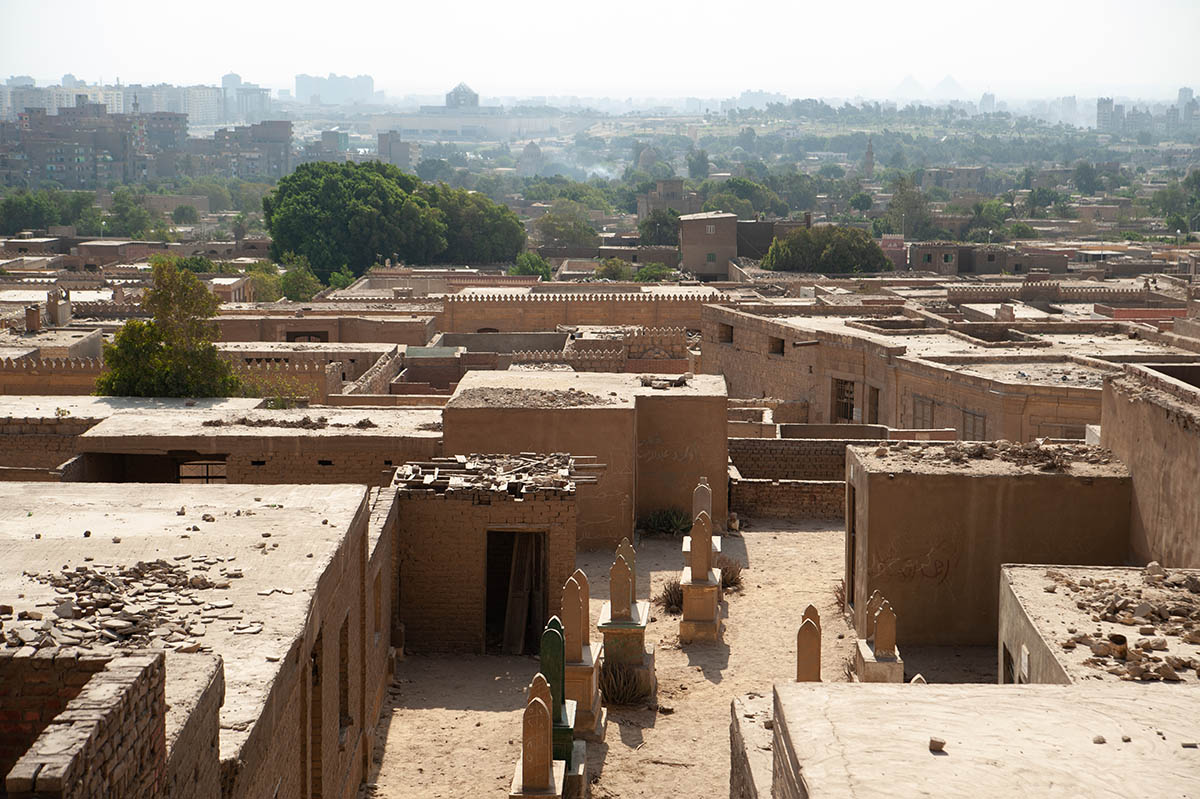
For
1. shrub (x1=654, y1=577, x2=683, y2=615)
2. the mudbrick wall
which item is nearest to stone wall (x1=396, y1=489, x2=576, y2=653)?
Result: shrub (x1=654, y1=577, x2=683, y2=615)

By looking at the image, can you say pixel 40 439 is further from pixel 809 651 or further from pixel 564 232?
pixel 564 232

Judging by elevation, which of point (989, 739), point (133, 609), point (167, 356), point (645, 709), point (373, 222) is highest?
point (373, 222)

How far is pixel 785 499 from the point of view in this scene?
20.8m

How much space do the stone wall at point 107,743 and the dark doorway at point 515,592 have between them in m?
8.73

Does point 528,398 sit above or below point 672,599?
above

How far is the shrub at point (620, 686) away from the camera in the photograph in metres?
13.6

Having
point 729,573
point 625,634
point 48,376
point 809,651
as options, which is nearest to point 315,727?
point 809,651

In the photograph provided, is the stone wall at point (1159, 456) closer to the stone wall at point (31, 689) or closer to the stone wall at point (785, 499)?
the stone wall at point (785, 499)

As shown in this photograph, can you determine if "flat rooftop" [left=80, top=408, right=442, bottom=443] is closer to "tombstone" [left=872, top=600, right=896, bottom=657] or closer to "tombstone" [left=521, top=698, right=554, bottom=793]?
"tombstone" [left=872, top=600, right=896, bottom=657]

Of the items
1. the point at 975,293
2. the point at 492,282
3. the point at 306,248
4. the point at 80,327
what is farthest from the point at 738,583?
the point at 306,248

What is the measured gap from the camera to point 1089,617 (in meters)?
10.8

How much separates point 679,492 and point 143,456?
7076 mm

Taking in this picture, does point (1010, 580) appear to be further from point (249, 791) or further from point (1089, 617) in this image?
point (249, 791)

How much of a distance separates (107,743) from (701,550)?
10.4m
